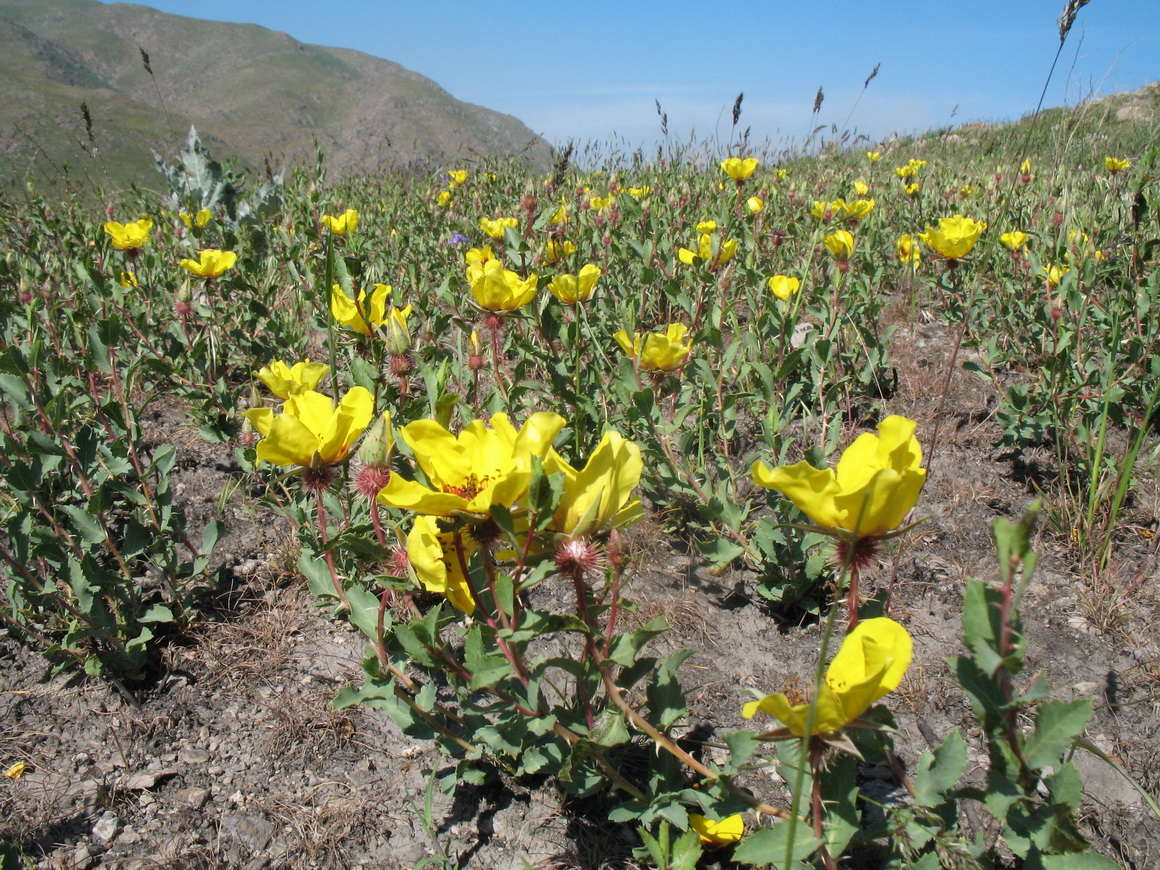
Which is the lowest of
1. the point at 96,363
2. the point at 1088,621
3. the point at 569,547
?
the point at 1088,621

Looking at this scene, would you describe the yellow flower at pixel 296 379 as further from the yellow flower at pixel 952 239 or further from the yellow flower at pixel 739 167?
the yellow flower at pixel 739 167

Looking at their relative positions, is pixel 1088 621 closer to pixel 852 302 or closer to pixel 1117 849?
pixel 1117 849

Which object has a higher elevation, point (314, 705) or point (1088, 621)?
point (1088, 621)

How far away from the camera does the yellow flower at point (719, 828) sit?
4.14 ft

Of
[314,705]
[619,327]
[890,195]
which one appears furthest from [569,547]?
[890,195]

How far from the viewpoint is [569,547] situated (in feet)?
3.30

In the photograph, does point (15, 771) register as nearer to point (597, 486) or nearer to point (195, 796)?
point (195, 796)

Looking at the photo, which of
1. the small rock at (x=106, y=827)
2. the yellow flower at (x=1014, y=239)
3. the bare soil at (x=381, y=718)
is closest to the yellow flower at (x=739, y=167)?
the yellow flower at (x=1014, y=239)

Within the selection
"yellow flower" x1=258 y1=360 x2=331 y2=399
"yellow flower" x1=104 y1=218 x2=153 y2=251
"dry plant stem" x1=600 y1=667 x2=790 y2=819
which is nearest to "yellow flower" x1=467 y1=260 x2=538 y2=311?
"yellow flower" x1=258 y1=360 x2=331 y2=399

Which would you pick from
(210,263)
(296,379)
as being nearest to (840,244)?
(296,379)

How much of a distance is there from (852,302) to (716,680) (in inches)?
Answer: 83.9

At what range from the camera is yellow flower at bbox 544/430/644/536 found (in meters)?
0.99

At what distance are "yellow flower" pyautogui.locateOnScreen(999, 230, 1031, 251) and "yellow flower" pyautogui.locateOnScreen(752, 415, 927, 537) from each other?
3.25m

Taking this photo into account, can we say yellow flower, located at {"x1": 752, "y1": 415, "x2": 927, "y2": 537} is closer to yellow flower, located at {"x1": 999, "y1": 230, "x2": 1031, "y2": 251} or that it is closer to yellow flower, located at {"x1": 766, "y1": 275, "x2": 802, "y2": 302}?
yellow flower, located at {"x1": 766, "y1": 275, "x2": 802, "y2": 302}
